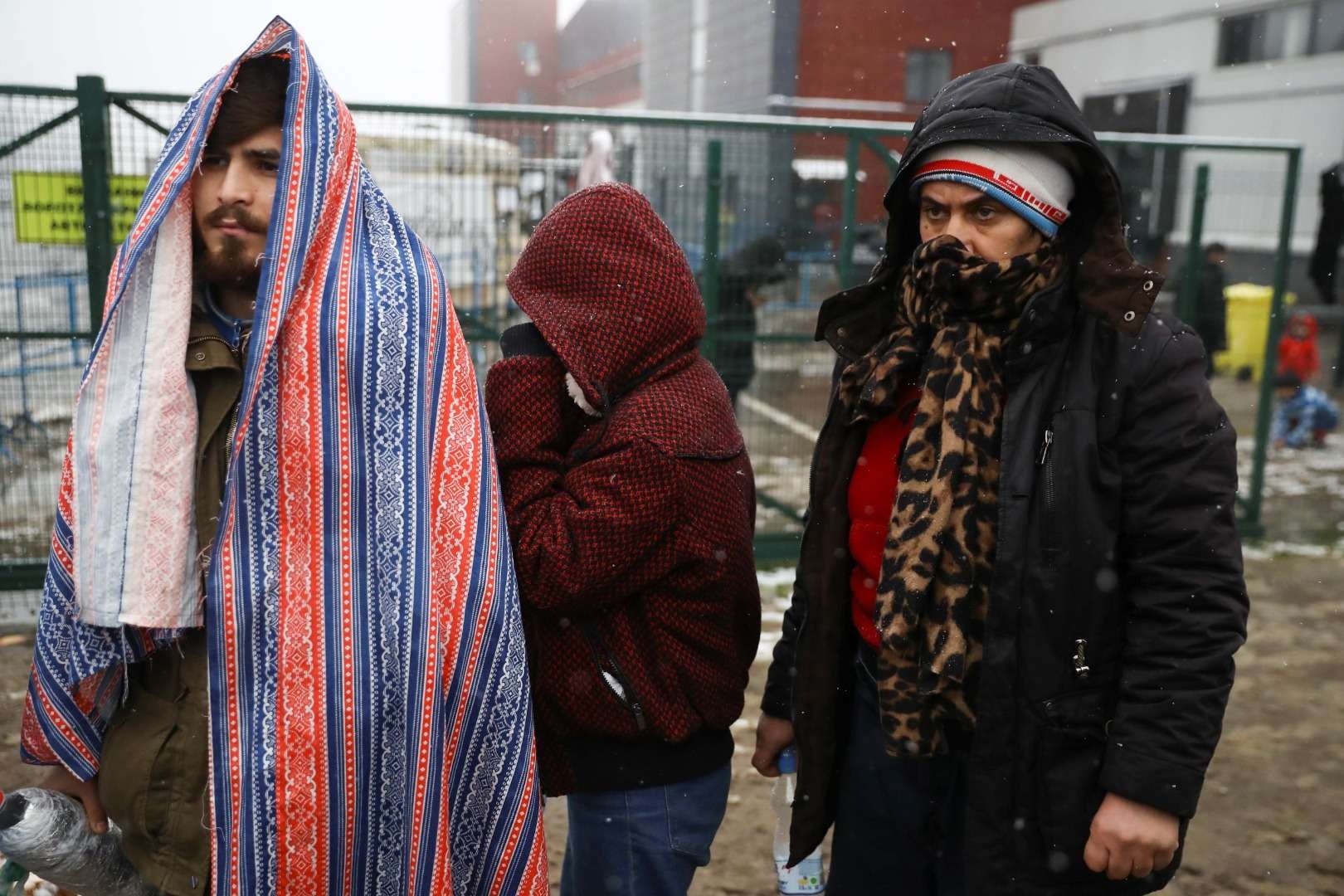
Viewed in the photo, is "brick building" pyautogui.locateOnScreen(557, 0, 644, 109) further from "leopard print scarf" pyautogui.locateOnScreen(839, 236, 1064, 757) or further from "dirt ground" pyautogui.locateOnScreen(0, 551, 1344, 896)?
"leopard print scarf" pyautogui.locateOnScreen(839, 236, 1064, 757)

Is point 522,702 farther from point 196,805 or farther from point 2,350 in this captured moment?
point 2,350

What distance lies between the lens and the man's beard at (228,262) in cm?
178

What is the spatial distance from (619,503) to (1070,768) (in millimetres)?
876

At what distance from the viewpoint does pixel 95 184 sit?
4914 mm

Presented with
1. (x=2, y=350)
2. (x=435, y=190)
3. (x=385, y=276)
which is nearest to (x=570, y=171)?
(x=435, y=190)

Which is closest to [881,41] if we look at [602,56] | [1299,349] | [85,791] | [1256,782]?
[1299,349]

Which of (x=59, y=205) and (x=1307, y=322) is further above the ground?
(x=59, y=205)

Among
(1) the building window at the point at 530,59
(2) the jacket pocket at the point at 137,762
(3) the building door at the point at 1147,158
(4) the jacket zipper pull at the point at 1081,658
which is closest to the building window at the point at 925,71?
(3) the building door at the point at 1147,158

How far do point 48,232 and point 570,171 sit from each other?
2393 mm

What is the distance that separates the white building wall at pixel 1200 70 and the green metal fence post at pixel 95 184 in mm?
13004

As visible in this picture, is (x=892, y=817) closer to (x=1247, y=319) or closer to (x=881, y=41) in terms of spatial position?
(x=1247, y=319)

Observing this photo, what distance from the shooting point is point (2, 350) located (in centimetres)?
502

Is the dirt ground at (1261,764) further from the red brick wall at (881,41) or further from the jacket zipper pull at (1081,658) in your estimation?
the red brick wall at (881,41)

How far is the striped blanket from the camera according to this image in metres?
1.68
